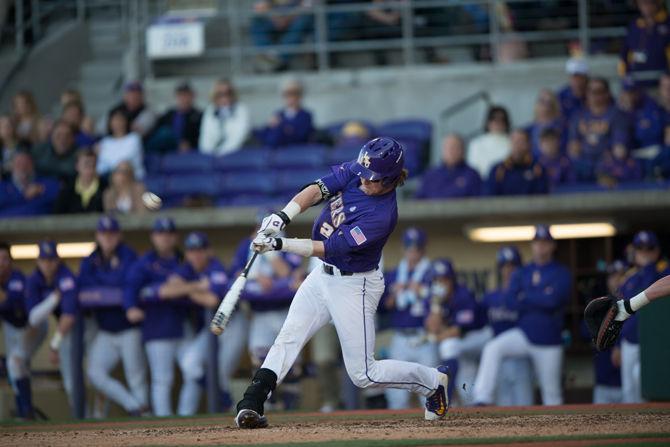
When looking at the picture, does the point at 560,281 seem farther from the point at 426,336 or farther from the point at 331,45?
the point at 331,45

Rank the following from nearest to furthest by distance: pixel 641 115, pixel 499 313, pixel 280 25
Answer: pixel 499 313 → pixel 641 115 → pixel 280 25

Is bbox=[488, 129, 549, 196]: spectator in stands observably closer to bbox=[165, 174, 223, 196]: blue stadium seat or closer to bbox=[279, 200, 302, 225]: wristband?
bbox=[165, 174, 223, 196]: blue stadium seat

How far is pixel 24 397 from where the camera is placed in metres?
11.6

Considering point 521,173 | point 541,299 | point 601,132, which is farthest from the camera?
point 601,132

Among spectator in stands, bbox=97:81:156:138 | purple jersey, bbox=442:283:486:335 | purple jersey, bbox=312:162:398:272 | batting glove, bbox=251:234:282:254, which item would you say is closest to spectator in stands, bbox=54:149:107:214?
spectator in stands, bbox=97:81:156:138

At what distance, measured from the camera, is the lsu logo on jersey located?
24.2 feet

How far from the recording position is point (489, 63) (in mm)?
14406

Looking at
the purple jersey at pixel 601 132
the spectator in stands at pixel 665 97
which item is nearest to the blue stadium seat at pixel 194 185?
the purple jersey at pixel 601 132

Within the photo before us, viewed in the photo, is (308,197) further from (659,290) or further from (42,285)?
(42,285)

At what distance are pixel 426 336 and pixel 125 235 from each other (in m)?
3.37

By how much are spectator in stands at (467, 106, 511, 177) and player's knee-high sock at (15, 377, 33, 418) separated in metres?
4.67

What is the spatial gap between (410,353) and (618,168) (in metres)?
2.60

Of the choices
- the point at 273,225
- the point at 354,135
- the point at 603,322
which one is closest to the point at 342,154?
the point at 354,135

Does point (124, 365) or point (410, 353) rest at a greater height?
point (410, 353)
